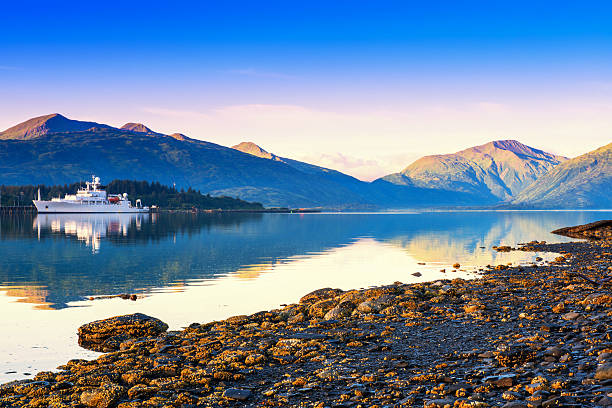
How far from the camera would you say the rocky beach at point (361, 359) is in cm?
1284

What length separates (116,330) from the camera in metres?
23.9

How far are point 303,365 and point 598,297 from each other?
42.7ft

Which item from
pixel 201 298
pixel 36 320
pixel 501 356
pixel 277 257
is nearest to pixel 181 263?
pixel 277 257

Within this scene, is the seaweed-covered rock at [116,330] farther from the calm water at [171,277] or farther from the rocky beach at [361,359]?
the calm water at [171,277]

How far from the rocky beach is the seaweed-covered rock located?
56 mm

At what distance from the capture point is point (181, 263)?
5547 cm

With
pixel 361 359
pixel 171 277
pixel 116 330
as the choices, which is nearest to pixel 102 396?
pixel 361 359

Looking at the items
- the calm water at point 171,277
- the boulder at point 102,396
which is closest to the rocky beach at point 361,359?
the boulder at point 102,396

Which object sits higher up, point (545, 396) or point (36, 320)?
point (545, 396)

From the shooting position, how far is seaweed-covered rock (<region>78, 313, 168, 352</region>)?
22.9 metres

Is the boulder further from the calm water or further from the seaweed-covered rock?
the seaweed-covered rock

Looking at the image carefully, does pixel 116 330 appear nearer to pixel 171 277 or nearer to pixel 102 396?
pixel 102 396

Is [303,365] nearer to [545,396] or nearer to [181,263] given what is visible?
[545,396]

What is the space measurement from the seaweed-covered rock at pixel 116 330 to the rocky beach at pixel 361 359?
0.06 meters
